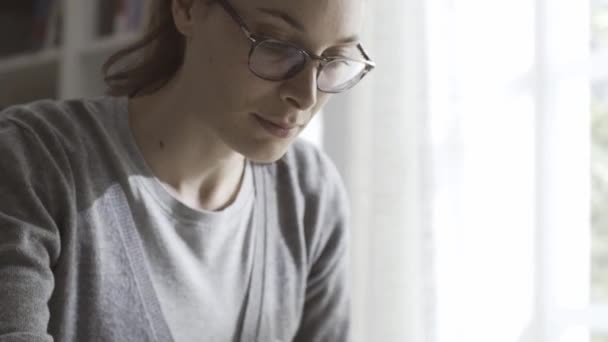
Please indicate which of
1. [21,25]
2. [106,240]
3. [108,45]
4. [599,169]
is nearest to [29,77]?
[21,25]

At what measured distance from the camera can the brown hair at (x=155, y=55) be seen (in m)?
1.29

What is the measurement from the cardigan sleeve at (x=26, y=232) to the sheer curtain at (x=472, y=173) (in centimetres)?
62

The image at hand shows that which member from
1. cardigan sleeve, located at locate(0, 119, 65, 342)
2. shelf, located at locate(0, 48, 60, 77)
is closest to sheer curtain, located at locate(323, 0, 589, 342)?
cardigan sleeve, located at locate(0, 119, 65, 342)

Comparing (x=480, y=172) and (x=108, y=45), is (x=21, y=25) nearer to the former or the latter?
(x=108, y=45)

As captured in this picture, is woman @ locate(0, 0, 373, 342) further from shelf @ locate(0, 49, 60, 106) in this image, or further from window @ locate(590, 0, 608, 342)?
shelf @ locate(0, 49, 60, 106)

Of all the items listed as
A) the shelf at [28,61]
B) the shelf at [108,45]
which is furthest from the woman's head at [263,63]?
the shelf at [28,61]

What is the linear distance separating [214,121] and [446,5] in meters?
0.53

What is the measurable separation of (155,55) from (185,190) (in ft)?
0.67

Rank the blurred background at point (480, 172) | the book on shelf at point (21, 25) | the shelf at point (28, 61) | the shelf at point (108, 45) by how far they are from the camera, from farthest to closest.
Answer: the book on shelf at point (21, 25) < the shelf at point (28, 61) < the shelf at point (108, 45) < the blurred background at point (480, 172)

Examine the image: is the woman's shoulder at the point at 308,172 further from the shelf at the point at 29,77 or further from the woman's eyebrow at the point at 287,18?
the shelf at the point at 29,77

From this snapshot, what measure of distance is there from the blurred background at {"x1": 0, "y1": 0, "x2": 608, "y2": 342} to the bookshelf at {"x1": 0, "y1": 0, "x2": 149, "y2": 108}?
0.87 meters

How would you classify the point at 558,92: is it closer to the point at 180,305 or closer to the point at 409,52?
the point at 409,52

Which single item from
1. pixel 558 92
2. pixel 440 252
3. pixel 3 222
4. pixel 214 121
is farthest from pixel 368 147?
pixel 3 222

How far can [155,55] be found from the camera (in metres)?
1.28
